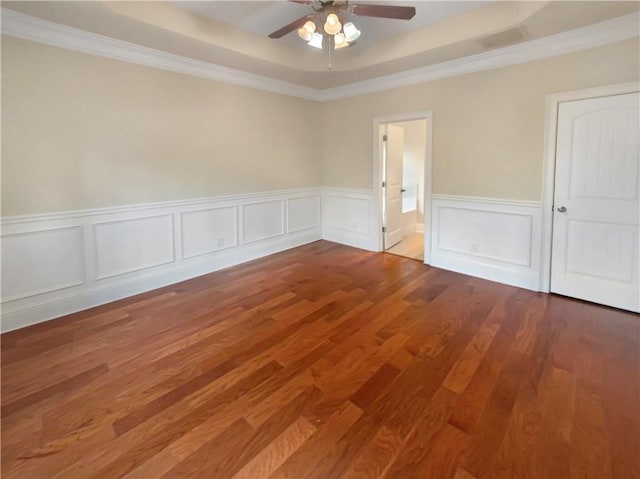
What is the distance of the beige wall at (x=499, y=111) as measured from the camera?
3.14 metres

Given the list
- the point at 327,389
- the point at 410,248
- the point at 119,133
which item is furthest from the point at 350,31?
the point at 410,248

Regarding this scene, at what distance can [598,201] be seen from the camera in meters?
3.19

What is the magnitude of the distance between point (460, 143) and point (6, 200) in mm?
4575

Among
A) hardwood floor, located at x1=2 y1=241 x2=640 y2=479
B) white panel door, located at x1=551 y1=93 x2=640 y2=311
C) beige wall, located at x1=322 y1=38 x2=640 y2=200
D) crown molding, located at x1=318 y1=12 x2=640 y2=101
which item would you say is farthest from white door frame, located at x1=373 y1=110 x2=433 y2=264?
white panel door, located at x1=551 y1=93 x2=640 y2=311

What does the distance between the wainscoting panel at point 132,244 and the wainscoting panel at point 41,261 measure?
0.61 ft

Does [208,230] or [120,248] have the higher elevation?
[208,230]

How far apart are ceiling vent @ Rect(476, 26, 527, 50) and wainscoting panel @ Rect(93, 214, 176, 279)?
3855mm

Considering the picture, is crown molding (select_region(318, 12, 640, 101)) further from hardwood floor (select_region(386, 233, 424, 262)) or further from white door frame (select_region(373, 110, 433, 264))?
hardwood floor (select_region(386, 233, 424, 262))

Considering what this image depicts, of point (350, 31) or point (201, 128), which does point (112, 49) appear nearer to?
point (201, 128)

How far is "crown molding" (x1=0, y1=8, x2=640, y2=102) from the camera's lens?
9.33 ft

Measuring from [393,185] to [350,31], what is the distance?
9.63 ft

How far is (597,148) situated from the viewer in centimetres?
314

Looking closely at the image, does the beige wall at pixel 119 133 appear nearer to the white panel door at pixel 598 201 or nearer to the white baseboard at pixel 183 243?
the white baseboard at pixel 183 243

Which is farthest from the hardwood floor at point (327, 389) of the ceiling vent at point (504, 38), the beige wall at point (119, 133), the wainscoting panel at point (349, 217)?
the ceiling vent at point (504, 38)
